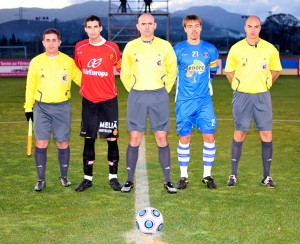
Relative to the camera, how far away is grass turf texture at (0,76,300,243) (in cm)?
511

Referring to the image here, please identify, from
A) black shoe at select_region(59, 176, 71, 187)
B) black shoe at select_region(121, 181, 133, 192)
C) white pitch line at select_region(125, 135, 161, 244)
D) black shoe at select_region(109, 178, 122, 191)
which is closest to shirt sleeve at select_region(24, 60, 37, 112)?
black shoe at select_region(59, 176, 71, 187)

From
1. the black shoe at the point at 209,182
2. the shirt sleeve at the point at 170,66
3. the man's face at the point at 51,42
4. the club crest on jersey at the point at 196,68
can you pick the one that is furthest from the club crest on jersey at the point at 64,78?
the black shoe at the point at 209,182

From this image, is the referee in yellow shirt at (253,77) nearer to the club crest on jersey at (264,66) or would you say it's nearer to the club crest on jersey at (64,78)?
the club crest on jersey at (264,66)

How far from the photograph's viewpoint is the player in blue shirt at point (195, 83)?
656cm

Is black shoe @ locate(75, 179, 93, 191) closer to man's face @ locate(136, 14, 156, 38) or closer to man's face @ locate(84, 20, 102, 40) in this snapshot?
man's face @ locate(84, 20, 102, 40)

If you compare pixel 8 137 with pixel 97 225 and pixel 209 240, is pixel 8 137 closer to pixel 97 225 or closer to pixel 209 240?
pixel 97 225

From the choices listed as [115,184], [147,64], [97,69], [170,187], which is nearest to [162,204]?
[170,187]

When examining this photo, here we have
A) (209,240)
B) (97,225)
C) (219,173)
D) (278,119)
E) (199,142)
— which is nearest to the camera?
(209,240)

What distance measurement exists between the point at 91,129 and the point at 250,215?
212 cm

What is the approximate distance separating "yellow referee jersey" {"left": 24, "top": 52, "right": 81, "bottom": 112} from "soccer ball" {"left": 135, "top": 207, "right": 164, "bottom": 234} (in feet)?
6.70

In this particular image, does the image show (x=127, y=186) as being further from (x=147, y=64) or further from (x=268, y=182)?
(x=268, y=182)

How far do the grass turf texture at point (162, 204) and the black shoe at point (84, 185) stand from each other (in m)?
0.07

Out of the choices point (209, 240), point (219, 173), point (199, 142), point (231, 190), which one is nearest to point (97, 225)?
point (209, 240)

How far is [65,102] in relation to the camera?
22.1 ft
